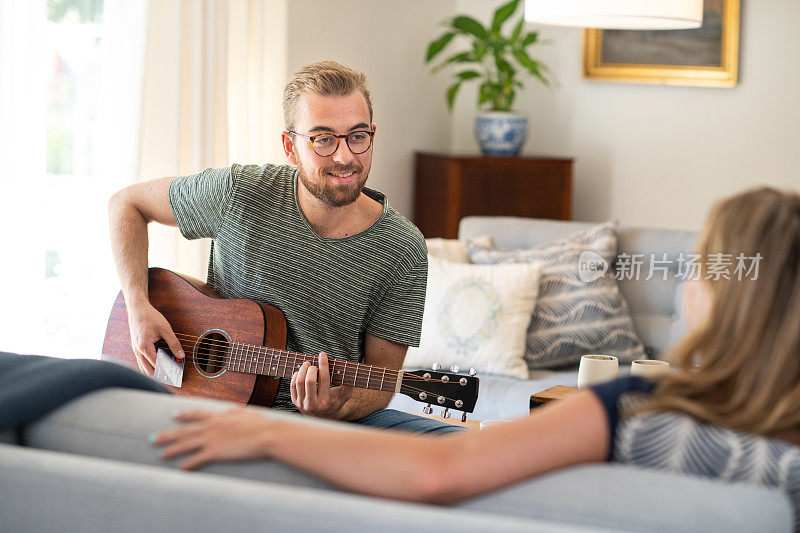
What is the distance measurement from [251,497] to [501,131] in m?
3.79

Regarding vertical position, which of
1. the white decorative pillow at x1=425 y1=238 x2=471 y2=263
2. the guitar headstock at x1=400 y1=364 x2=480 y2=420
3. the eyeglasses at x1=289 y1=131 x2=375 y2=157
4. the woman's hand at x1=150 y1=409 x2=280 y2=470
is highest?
the eyeglasses at x1=289 y1=131 x2=375 y2=157

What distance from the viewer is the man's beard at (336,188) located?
6.76 feet

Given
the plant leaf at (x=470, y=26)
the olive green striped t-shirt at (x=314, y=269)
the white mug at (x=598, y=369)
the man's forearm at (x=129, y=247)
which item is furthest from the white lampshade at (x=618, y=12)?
the plant leaf at (x=470, y=26)

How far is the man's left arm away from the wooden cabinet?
7.98 feet

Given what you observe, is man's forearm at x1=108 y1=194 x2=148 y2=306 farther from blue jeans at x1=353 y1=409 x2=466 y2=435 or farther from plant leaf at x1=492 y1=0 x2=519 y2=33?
plant leaf at x1=492 y1=0 x2=519 y2=33

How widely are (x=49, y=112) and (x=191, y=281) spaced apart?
33.6 inches

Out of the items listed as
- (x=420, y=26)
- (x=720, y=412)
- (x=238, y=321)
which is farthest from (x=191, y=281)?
(x=420, y=26)

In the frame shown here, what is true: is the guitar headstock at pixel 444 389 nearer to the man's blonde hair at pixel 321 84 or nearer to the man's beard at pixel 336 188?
the man's beard at pixel 336 188

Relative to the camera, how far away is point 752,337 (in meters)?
1.02

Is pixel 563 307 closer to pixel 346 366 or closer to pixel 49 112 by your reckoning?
Answer: pixel 346 366

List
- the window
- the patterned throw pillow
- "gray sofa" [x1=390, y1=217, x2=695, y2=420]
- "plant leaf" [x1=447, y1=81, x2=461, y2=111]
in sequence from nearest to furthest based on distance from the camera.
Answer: the window < "gray sofa" [x1=390, y1=217, x2=695, y2=420] < the patterned throw pillow < "plant leaf" [x1=447, y1=81, x2=461, y2=111]

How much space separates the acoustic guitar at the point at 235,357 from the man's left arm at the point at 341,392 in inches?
2.0

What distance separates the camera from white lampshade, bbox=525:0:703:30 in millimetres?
2266

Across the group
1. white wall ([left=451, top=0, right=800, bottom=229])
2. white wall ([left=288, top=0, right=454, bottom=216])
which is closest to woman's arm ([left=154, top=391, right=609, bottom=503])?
white wall ([left=288, top=0, right=454, bottom=216])
